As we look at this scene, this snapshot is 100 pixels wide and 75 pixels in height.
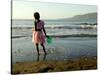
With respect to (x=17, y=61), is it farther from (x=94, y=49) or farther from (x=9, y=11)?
(x=94, y=49)

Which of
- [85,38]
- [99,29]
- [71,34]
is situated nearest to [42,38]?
[71,34]

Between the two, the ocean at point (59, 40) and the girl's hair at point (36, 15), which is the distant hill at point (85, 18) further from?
the girl's hair at point (36, 15)

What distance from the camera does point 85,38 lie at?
265 centimetres

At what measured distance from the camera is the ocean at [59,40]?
7.77 ft

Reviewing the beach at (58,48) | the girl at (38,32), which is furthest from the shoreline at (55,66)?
the girl at (38,32)

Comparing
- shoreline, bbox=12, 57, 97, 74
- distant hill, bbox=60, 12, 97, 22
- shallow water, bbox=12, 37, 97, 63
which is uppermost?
distant hill, bbox=60, 12, 97, 22

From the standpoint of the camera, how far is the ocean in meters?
2.37

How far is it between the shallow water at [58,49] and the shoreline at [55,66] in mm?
47

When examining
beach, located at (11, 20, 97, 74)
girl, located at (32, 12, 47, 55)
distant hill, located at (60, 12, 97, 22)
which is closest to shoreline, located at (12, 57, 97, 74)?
beach, located at (11, 20, 97, 74)

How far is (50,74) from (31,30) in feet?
1.83

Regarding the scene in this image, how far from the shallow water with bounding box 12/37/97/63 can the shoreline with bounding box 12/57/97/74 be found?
0.05 meters

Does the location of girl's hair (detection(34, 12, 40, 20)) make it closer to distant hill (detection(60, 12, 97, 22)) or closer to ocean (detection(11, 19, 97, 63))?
ocean (detection(11, 19, 97, 63))

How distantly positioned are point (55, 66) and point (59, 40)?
310 millimetres

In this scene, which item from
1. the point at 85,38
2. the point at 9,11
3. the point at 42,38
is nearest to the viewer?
the point at 9,11
